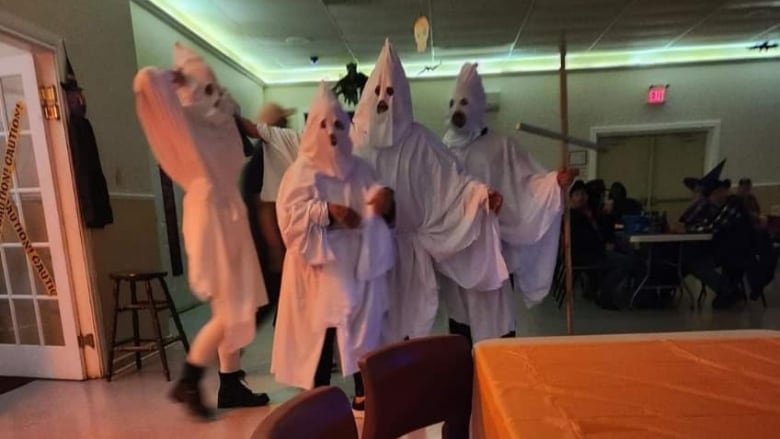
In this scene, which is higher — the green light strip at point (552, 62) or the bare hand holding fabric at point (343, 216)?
the green light strip at point (552, 62)

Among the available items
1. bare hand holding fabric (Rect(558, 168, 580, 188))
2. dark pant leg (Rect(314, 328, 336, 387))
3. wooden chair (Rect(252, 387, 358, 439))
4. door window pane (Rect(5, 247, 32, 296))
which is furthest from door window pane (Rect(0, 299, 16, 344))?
bare hand holding fabric (Rect(558, 168, 580, 188))

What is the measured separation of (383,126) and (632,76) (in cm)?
562

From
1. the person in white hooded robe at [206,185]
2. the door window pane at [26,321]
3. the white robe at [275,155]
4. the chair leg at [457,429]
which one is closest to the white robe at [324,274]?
the white robe at [275,155]

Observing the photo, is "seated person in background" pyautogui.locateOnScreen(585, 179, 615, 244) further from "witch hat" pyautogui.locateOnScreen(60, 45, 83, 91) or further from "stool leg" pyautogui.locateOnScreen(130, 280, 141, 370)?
"witch hat" pyautogui.locateOnScreen(60, 45, 83, 91)

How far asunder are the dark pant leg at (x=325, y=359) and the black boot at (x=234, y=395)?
1.78ft

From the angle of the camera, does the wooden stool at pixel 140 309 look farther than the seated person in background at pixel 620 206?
No

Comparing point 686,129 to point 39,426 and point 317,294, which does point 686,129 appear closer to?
point 317,294

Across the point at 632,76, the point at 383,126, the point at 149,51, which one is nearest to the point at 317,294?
the point at 383,126

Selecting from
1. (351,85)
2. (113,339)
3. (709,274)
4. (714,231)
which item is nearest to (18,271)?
(113,339)

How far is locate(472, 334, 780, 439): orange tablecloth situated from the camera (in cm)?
84

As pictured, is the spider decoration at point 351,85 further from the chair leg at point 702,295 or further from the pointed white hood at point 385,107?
the chair leg at point 702,295

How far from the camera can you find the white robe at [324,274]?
6.13 feet

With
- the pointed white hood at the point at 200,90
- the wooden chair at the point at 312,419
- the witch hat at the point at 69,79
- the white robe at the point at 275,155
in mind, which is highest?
the witch hat at the point at 69,79

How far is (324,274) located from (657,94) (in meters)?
6.20
